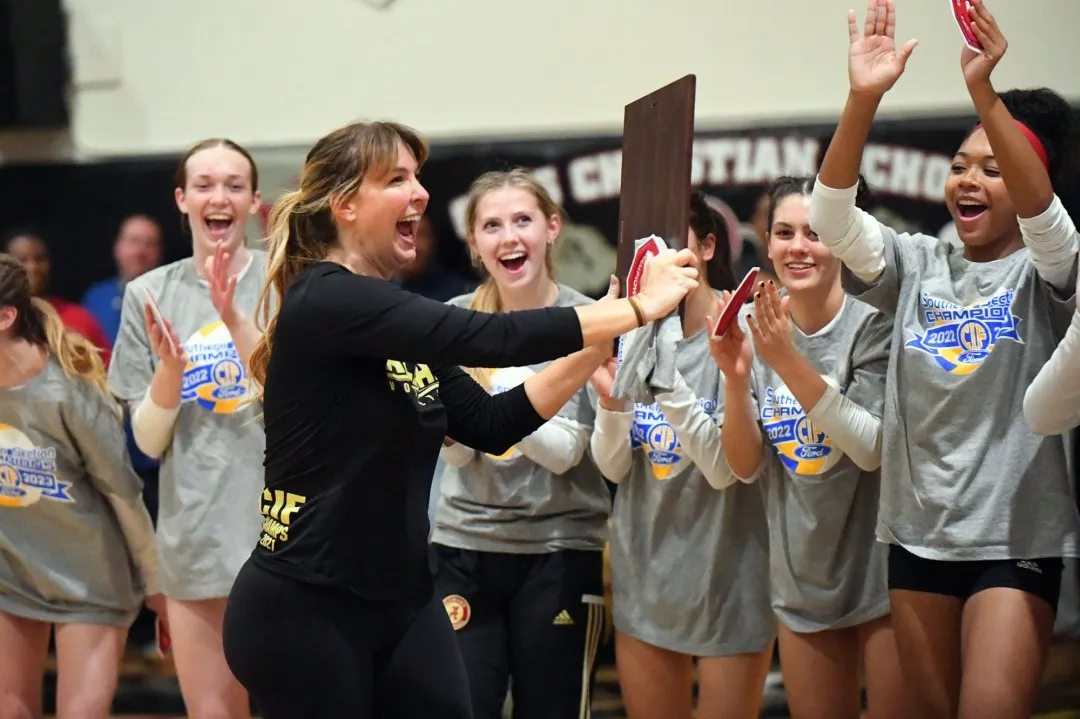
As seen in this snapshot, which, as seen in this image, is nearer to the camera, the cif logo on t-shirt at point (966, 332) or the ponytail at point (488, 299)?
the cif logo on t-shirt at point (966, 332)

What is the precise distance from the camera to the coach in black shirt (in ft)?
7.64

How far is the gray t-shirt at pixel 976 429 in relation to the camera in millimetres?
2758

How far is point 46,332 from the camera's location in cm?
390

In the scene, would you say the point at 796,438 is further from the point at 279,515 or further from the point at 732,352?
the point at 279,515

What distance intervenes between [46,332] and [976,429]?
267 cm

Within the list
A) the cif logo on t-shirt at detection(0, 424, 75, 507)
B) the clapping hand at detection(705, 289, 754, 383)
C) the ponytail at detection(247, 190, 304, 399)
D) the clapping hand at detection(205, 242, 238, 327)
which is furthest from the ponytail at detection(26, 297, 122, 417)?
the clapping hand at detection(705, 289, 754, 383)

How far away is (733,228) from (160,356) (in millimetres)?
2414

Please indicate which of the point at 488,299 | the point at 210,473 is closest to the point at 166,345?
the point at 210,473

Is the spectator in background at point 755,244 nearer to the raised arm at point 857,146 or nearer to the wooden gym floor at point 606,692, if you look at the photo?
the wooden gym floor at point 606,692

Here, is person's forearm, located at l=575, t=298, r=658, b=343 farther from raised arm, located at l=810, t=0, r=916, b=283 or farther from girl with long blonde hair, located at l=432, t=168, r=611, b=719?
girl with long blonde hair, located at l=432, t=168, r=611, b=719

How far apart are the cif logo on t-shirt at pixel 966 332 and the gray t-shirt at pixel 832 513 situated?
283mm

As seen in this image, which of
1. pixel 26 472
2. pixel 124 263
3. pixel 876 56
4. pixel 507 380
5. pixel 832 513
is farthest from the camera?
pixel 124 263

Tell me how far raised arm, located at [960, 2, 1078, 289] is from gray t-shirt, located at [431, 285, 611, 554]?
51.6 inches

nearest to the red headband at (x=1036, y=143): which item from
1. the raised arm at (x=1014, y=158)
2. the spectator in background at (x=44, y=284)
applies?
the raised arm at (x=1014, y=158)
